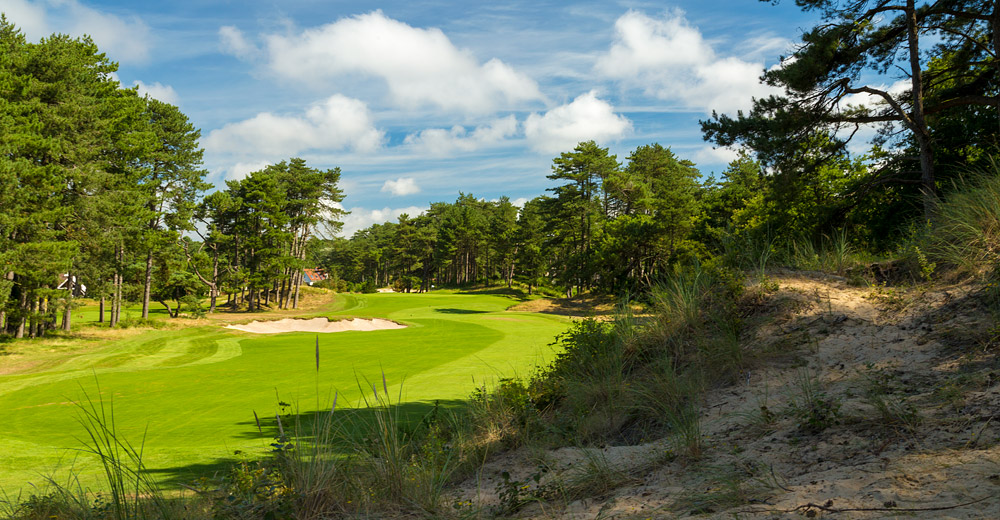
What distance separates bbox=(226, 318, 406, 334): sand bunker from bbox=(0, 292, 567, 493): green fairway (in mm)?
2939

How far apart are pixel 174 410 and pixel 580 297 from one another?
3719 cm

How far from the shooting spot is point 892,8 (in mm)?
12859

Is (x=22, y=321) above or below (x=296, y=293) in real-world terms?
below

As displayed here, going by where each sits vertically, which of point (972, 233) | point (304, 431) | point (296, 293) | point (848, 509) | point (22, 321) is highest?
point (972, 233)

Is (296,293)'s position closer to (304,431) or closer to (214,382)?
(214,382)

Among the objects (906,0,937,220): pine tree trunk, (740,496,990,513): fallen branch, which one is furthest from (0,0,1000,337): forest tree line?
(740,496,990,513): fallen branch

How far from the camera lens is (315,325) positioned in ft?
100

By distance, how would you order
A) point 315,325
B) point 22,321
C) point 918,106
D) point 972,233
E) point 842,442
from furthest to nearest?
point 315,325
point 22,321
point 918,106
point 972,233
point 842,442

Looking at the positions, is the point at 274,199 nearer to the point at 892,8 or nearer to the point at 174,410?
the point at 174,410

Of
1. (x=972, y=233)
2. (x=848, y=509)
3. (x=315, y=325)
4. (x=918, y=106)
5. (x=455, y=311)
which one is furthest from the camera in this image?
(x=455, y=311)

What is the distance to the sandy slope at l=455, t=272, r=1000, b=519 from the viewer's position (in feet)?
8.68

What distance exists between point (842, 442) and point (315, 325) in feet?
99.1

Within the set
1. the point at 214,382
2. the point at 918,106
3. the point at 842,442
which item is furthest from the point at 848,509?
the point at 214,382

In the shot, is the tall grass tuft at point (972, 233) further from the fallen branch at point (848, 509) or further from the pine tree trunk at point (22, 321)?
the pine tree trunk at point (22, 321)
